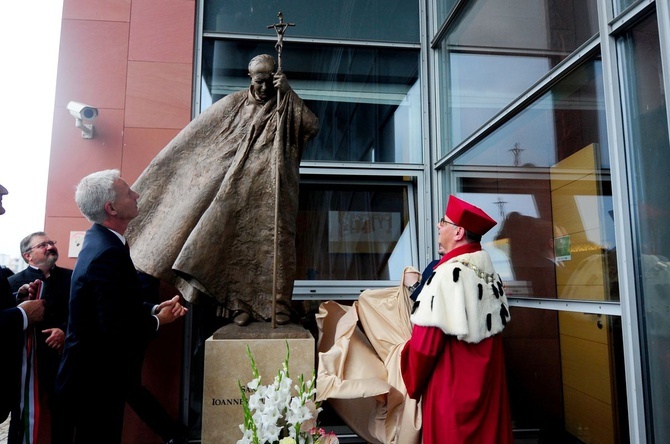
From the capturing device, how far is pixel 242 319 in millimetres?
2545

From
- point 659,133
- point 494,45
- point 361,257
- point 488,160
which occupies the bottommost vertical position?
point 361,257

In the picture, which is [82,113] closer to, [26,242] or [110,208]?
[26,242]

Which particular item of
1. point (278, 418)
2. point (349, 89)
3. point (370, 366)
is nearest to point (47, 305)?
point (370, 366)

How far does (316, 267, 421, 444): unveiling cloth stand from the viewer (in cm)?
211

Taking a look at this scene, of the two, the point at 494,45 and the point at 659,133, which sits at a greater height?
the point at 494,45

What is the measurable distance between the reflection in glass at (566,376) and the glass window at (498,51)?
1.23 metres

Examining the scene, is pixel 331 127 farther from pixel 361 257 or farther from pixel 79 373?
pixel 79 373

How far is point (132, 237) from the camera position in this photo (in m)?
2.84

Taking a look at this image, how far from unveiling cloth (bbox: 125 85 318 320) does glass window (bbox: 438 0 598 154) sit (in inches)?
46.7

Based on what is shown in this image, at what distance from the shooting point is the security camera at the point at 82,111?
3406 millimetres

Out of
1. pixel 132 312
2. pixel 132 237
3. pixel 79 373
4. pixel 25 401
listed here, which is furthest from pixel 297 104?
pixel 25 401

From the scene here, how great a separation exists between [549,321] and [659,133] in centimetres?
119

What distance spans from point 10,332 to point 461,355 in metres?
1.77

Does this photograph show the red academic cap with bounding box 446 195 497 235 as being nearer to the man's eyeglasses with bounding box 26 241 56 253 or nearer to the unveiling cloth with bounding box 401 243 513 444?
the unveiling cloth with bounding box 401 243 513 444
